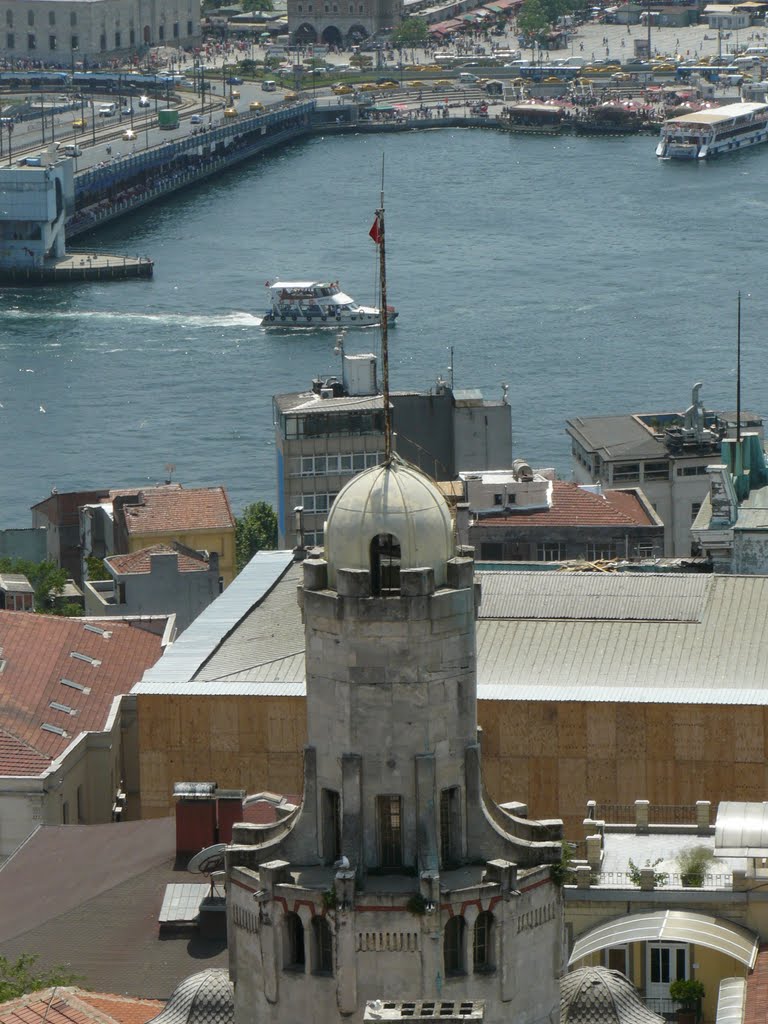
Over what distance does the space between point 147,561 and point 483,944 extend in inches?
2294

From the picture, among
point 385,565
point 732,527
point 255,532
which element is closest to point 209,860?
point 385,565

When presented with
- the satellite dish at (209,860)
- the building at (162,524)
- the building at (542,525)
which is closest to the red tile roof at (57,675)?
the satellite dish at (209,860)

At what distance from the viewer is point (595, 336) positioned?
525 feet

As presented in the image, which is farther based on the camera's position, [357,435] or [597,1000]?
[357,435]

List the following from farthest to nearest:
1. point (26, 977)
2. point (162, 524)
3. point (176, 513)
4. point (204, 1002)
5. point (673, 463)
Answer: point (673, 463) → point (176, 513) → point (162, 524) → point (26, 977) → point (204, 1002)

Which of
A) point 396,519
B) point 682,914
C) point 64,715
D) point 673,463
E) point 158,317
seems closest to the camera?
point 396,519

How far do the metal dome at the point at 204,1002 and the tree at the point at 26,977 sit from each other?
6.41 metres

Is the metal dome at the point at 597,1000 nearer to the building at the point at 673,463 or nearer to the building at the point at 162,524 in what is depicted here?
the building at the point at 162,524

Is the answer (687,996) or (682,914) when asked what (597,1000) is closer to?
(687,996)

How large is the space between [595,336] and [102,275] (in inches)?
1713

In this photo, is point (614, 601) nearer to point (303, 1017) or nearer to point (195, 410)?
point (303, 1017)

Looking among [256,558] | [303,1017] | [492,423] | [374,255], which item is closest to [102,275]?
[374,255]

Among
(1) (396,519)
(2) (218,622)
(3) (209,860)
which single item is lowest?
(2) (218,622)

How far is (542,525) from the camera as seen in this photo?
8031 cm
